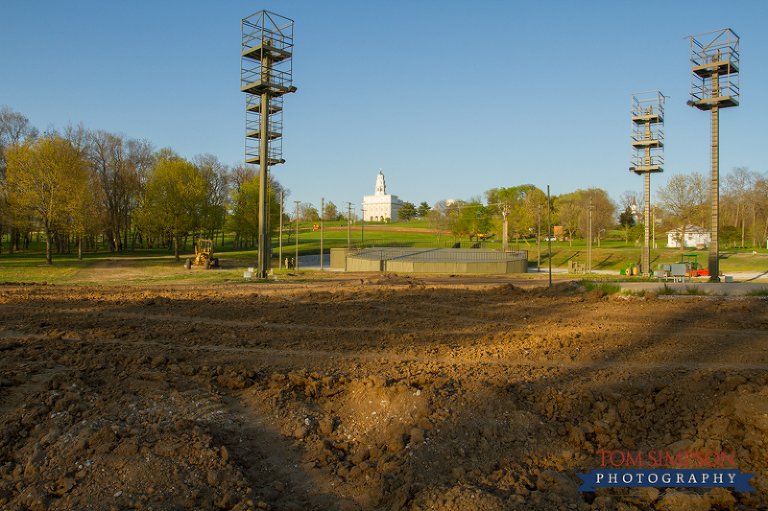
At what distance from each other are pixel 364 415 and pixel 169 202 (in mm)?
47658

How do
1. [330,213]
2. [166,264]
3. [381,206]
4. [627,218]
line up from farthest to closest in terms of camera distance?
[381,206]
[330,213]
[627,218]
[166,264]

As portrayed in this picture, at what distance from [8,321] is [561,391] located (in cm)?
1389

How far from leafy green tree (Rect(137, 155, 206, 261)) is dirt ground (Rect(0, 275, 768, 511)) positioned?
130 ft

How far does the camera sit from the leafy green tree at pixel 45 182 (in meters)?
38.9

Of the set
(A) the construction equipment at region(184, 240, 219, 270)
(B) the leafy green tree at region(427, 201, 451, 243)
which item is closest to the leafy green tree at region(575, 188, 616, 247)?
→ (B) the leafy green tree at region(427, 201, 451, 243)

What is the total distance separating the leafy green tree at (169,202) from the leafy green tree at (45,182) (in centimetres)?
730

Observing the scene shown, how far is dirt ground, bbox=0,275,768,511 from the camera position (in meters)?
4.61

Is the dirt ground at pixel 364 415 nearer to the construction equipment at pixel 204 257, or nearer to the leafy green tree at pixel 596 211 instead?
the construction equipment at pixel 204 257

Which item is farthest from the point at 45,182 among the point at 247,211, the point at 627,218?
the point at 627,218

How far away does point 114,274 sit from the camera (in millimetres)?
34375

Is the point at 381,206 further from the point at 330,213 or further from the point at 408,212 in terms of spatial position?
the point at 330,213

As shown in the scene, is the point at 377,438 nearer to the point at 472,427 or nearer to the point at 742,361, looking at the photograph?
the point at 472,427

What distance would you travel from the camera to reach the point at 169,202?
1893 inches

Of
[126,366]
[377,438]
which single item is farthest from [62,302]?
[377,438]
